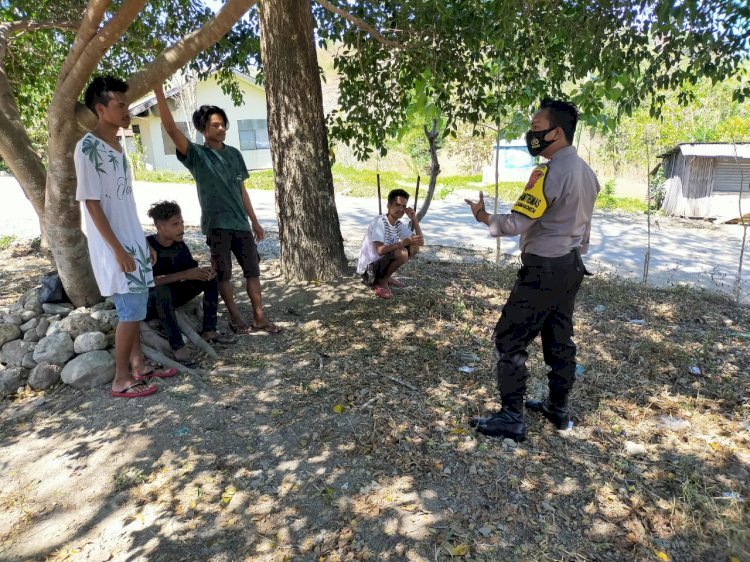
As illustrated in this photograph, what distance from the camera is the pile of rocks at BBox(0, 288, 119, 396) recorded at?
11.0 ft

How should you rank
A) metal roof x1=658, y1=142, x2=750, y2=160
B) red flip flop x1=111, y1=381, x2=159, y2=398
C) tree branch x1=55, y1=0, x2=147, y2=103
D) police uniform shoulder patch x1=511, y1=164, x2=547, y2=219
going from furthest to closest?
metal roof x1=658, y1=142, x2=750, y2=160
red flip flop x1=111, y1=381, x2=159, y2=398
tree branch x1=55, y1=0, x2=147, y2=103
police uniform shoulder patch x1=511, y1=164, x2=547, y2=219

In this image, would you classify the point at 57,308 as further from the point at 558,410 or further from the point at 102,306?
the point at 558,410

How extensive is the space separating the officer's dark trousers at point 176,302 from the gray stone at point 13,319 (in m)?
0.94

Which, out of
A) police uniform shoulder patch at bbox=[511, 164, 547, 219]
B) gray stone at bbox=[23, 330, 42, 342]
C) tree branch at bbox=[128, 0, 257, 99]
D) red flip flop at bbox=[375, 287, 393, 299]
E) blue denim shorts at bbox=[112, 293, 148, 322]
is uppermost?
tree branch at bbox=[128, 0, 257, 99]

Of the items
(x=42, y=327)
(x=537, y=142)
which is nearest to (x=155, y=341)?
(x=42, y=327)

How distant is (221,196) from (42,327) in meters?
1.61

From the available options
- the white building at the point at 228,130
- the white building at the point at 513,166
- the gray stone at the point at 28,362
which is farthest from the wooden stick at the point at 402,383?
the white building at the point at 228,130

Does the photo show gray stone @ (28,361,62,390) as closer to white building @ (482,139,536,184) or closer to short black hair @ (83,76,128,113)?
short black hair @ (83,76,128,113)

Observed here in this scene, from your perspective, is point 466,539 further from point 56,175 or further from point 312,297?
point 56,175

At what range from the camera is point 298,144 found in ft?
15.2

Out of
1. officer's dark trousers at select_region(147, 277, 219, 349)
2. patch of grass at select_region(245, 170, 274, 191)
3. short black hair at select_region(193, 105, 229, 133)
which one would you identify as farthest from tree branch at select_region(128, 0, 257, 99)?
patch of grass at select_region(245, 170, 274, 191)

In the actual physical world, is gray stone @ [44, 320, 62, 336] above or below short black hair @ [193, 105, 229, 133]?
below

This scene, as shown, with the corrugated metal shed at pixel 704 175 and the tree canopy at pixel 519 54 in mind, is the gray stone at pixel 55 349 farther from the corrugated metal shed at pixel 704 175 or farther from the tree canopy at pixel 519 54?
the corrugated metal shed at pixel 704 175

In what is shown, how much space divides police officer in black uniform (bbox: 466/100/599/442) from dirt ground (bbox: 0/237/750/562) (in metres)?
0.38
